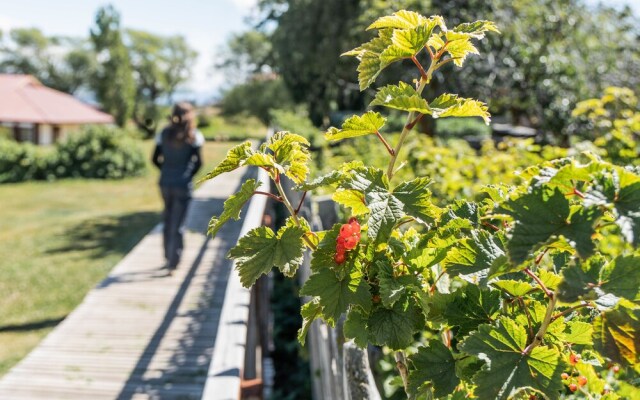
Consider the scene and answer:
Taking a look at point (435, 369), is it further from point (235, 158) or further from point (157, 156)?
point (157, 156)

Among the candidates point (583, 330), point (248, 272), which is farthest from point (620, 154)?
point (248, 272)

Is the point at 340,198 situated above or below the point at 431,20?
below

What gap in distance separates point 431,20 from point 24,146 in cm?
2463

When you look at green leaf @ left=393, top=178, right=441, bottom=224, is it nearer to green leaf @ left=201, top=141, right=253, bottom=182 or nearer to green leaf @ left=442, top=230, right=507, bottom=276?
green leaf @ left=442, top=230, right=507, bottom=276

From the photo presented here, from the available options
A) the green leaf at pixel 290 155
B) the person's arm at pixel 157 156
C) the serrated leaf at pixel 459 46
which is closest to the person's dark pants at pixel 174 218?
the person's arm at pixel 157 156

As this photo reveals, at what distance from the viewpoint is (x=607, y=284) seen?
3.15 feet

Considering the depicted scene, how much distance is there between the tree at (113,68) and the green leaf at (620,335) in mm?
40084

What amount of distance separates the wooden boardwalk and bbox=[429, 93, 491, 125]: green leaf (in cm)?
367

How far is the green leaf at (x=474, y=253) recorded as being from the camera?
112cm

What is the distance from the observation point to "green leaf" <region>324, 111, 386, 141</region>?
1.29m

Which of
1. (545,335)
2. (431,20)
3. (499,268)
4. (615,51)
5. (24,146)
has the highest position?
(615,51)

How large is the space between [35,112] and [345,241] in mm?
34715

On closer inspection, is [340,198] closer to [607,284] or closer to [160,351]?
[607,284]

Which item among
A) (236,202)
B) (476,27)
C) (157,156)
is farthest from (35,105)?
(476,27)
